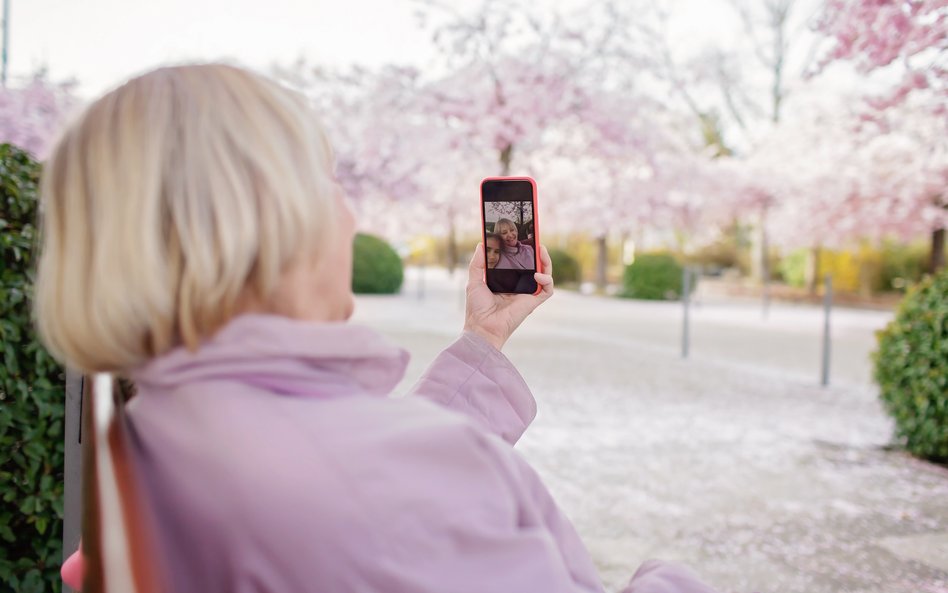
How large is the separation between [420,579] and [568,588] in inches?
6.1

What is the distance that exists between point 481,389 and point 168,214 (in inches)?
22.0

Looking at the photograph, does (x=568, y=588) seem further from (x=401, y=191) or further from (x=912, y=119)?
(x=401, y=191)

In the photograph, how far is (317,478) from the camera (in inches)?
27.9

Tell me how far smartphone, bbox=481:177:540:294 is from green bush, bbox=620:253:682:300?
21.3 m

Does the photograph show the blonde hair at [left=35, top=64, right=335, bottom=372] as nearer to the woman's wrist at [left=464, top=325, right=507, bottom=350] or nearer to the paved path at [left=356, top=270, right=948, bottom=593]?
the woman's wrist at [left=464, top=325, right=507, bottom=350]

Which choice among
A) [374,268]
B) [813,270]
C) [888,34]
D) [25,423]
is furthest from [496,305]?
[813,270]

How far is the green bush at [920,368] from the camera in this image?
4746 mm

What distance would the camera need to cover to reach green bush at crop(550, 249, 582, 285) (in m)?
27.7

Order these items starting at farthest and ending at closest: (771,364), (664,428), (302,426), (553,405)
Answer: (771,364) → (553,405) → (664,428) → (302,426)

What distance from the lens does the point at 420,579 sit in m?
0.73

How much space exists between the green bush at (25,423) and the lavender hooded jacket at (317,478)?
1.40 meters

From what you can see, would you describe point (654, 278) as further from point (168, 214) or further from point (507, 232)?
point (168, 214)

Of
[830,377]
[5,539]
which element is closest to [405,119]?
[830,377]

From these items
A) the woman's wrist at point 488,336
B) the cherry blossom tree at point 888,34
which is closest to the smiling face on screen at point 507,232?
the woman's wrist at point 488,336
